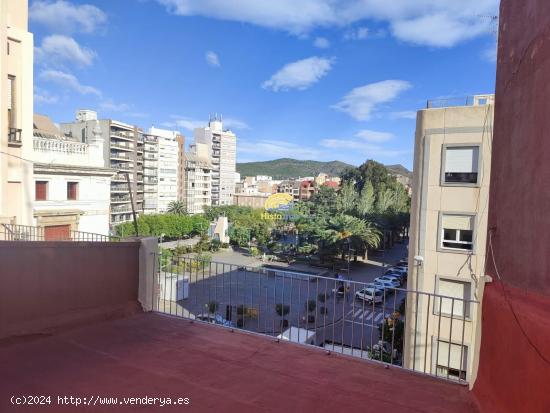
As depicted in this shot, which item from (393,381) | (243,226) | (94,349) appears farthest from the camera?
(243,226)

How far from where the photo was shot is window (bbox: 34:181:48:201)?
1152 centimetres

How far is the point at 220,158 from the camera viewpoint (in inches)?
3346

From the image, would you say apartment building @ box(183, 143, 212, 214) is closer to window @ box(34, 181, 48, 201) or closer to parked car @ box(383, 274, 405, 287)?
parked car @ box(383, 274, 405, 287)

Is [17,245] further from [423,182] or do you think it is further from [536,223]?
[423,182]

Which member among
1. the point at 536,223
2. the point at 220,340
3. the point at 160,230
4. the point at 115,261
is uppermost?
the point at 536,223

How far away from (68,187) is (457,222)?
12112mm

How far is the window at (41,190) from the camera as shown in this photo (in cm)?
1152

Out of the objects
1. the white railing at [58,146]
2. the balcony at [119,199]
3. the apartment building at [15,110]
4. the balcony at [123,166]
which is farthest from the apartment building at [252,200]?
the apartment building at [15,110]

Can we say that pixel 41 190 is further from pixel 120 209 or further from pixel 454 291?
pixel 120 209

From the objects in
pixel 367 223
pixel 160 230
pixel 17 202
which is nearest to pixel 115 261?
pixel 17 202

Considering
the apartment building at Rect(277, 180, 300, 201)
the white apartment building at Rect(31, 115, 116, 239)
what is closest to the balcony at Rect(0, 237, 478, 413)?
the white apartment building at Rect(31, 115, 116, 239)

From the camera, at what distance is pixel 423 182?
11102mm

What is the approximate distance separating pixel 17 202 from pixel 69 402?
29.9 feet

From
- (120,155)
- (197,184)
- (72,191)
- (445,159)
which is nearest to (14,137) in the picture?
(72,191)
